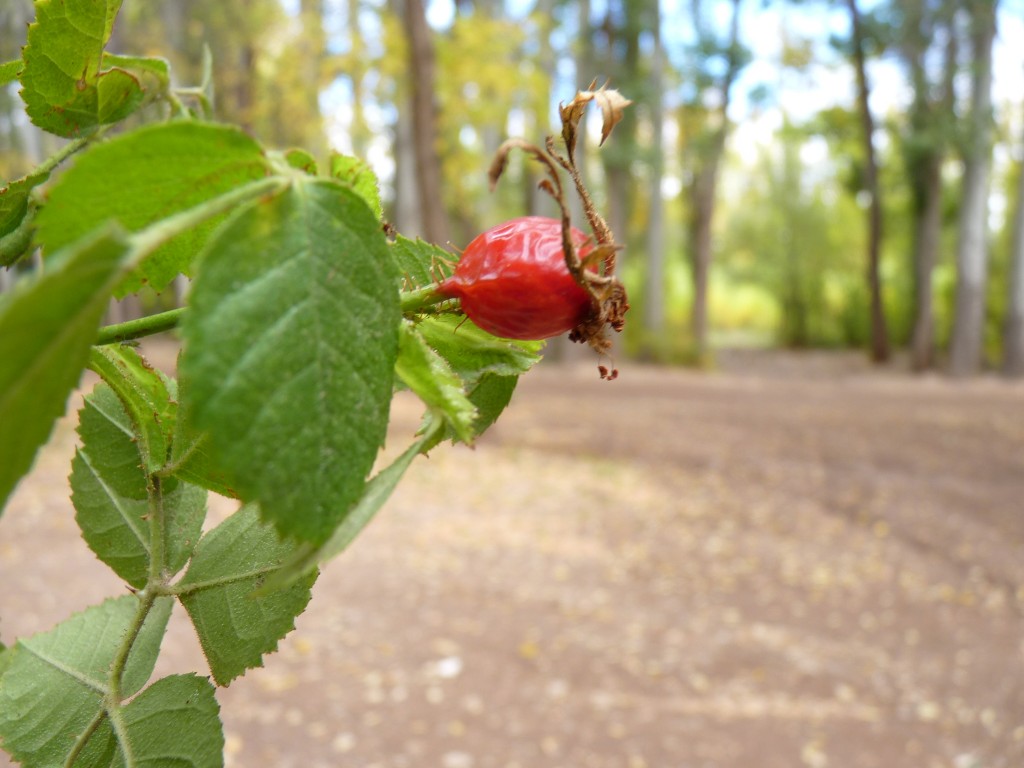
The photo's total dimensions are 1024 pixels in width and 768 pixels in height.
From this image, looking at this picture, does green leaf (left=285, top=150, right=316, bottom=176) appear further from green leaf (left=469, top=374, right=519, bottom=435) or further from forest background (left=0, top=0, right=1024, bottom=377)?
forest background (left=0, top=0, right=1024, bottom=377)

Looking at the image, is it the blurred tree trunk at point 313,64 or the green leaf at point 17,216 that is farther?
the blurred tree trunk at point 313,64

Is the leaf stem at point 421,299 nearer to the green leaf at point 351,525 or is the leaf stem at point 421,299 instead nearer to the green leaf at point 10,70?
the green leaf at point 351,525

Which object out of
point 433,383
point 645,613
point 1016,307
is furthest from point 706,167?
point 433,383

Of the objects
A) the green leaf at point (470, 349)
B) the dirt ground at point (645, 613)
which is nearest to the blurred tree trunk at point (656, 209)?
the dirt ground at point (645, 613)

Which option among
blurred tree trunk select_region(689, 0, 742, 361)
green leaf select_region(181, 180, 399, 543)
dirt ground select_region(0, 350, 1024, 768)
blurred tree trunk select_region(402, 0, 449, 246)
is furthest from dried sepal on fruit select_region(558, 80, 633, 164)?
blurred tree trunk select_region(689, 0, 742, 361)

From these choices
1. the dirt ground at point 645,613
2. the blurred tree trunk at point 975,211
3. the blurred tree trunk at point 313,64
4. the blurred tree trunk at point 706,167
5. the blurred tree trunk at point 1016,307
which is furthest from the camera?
the blurred tree trunk at point 706,167

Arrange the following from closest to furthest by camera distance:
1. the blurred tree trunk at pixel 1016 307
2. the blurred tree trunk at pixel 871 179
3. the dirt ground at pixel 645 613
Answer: the dirt ground at pixel 645 613 < the blurred tree trunk at pixel 1016 307 < the blurred tree trunk at pixel 871 179

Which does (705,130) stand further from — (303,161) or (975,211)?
(303,161)
